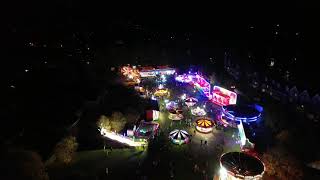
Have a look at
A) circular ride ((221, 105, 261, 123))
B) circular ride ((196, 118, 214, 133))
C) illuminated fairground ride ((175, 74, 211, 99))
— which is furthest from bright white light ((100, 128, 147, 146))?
illuminated fairground ride ((175, 74, 211, 99))

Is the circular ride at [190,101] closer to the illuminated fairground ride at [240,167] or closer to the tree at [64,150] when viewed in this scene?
the illuminated fairground ride at [240,167]

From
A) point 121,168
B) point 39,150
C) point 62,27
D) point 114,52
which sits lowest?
point 121,168

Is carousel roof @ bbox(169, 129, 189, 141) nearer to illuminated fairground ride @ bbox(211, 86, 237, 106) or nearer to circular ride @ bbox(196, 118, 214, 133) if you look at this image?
circular ride @ bbox(196, 118, 214, 133)

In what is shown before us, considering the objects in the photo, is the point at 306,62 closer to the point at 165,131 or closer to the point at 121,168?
the point at 165,131

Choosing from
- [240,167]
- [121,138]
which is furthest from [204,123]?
[240,167]

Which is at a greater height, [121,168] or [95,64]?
[95,64]

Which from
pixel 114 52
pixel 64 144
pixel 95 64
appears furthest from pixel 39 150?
pixel 114 52

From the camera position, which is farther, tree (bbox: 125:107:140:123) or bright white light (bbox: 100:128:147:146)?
tree (bbox: 125:107:140:123)
